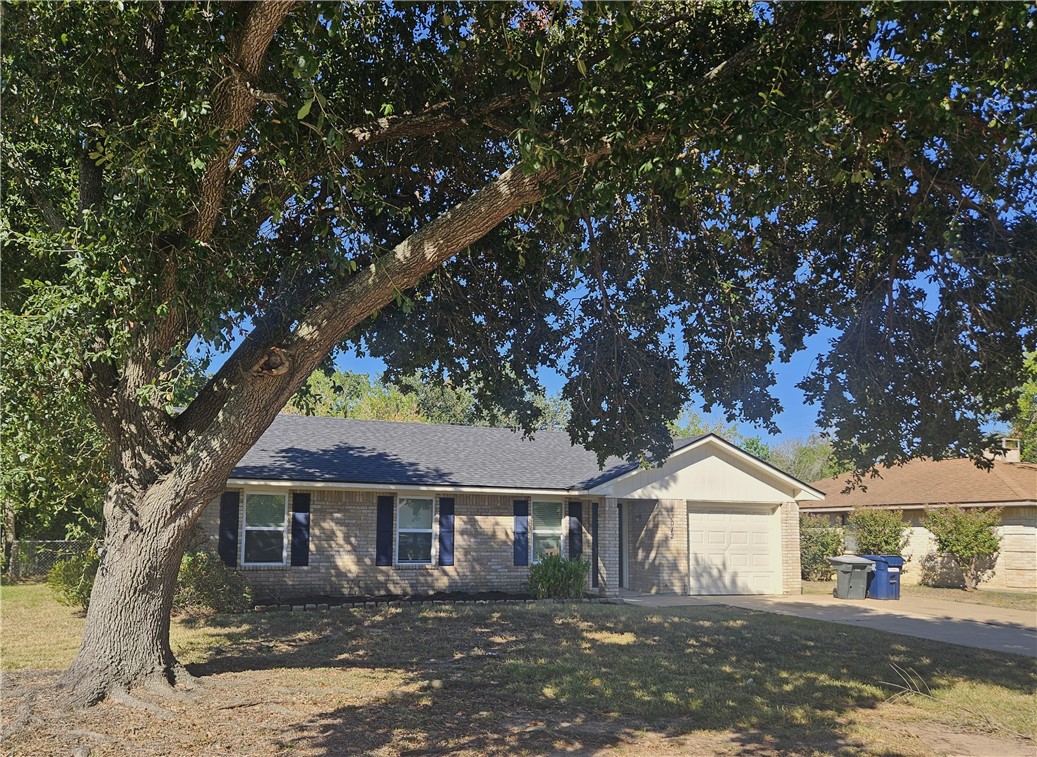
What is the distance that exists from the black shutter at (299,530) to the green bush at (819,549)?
50.5 feet

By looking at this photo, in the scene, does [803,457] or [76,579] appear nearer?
[76,579]

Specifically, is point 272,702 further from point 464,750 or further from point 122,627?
point 464,750

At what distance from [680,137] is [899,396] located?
5448 millimetres

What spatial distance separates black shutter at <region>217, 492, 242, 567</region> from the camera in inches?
714

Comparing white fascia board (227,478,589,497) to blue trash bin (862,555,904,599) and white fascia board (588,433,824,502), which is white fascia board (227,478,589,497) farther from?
blue trash bin (862,555,904,599)

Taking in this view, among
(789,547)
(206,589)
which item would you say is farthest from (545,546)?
(206,589)

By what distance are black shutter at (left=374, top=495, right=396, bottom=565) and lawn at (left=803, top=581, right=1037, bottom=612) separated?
1173cm

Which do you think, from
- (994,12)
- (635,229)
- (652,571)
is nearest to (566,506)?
(652,571)

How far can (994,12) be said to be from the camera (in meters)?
6.58

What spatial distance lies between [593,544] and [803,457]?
46659 millimetres

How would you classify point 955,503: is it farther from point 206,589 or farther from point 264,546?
point 206,589


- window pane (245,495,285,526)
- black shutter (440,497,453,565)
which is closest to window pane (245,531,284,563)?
window pane (245,495,285,526)

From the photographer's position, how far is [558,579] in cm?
1933

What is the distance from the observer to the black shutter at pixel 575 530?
21.5 m
